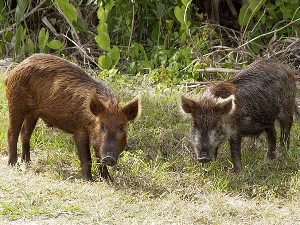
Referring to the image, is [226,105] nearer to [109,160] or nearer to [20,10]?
[109,160]

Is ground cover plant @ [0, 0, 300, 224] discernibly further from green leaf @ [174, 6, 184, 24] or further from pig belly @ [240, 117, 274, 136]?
pig belly @ [240, 117, 274, 136]

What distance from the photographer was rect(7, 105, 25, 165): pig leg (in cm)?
634

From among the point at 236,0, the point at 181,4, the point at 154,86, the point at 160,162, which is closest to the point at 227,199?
the point at 160,162

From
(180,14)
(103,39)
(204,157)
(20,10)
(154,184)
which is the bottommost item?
(154,184)

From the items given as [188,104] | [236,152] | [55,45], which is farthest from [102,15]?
[236,152]

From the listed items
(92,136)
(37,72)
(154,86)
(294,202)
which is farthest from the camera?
(154,86)

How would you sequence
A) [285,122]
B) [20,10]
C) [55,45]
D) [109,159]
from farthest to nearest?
1. [20,10]
2. [55,45]
3. [285,122]
4. [109,159]

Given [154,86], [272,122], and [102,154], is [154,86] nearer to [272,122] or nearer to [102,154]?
[272,122]

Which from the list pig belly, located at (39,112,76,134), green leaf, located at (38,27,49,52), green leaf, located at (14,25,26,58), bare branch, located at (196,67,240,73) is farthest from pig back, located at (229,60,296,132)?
green leaf, located at (14,25,26,58)

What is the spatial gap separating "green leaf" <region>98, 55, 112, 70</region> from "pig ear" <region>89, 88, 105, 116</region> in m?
3.17

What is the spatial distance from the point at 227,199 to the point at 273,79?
1.76 meters

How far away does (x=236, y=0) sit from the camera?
1071 cm

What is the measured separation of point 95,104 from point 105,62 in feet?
10.7

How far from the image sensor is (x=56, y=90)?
20.3 ft
